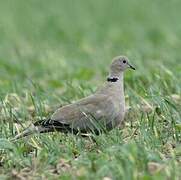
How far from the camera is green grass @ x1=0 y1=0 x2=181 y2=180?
5.92 m

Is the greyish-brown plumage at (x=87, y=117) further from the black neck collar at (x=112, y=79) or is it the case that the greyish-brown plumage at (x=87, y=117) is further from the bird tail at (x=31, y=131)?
the black neck collar at (x=112, y=79)

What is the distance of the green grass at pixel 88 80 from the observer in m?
5.92

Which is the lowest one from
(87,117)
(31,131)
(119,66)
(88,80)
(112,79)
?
(31,131)

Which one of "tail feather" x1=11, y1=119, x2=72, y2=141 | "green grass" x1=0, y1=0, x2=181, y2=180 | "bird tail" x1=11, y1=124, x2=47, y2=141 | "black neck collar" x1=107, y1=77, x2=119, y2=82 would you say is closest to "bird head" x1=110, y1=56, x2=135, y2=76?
"black neck collar" x1=107, y1=77, x2=119, y2=82

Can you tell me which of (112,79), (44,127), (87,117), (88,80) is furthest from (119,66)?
(88,80)

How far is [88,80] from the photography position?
10.5 m

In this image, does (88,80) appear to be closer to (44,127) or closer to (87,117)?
(87,117)

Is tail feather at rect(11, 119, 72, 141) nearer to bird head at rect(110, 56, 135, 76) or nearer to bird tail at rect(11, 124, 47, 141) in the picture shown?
bird tail at rect(11, 124, 47, 141)

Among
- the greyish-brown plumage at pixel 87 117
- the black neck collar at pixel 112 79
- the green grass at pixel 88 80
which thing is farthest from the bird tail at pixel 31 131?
the black neck collar at pixel 112 79

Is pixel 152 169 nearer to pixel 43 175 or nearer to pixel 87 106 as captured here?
pixel 43 175

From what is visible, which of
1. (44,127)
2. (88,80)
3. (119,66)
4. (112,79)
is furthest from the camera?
(88,80)

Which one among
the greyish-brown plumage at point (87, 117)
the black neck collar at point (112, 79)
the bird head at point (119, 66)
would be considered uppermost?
the bird head at point (119, 66)

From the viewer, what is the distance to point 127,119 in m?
7.93

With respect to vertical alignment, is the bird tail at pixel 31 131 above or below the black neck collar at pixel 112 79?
below
